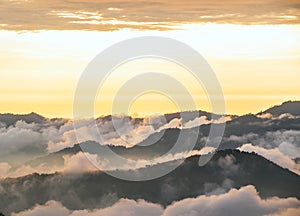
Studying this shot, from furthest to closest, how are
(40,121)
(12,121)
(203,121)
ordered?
(203,121), (40,121), (12,121)

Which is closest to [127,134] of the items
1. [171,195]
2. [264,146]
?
[171,195]

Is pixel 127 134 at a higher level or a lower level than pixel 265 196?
higher

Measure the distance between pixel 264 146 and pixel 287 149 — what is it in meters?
6.36

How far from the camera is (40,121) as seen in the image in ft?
550

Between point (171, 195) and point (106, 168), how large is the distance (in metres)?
20.1

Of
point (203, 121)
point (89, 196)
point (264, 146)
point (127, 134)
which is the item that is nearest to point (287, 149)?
A: point (264, 146)

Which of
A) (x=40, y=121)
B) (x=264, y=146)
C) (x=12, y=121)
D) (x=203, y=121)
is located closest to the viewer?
(x=12, y=121)

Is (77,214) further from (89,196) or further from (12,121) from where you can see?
(12,121)

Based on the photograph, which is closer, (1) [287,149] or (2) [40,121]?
(2) [40,121]

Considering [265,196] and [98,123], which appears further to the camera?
[265,196]

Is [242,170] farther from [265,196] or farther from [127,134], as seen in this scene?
[127,134]

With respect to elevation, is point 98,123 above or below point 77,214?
above

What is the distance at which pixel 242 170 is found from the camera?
19462 cm

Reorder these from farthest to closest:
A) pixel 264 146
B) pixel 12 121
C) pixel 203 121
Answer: pixel 264 146, pixel 203 121, pixel 12 121
